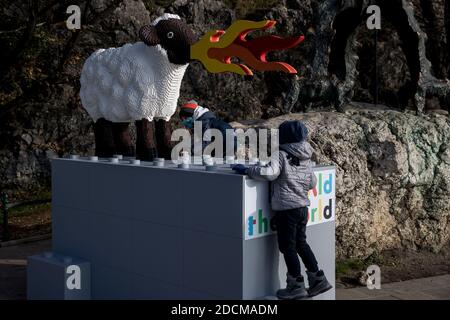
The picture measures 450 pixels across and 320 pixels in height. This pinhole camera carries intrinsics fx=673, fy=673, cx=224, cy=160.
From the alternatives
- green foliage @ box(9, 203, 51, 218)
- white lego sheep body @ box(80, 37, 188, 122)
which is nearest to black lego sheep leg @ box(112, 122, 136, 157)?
white lego sheep body @ box(80, 37, 188, 122)

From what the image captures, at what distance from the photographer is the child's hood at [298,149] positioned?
5105 millimetres

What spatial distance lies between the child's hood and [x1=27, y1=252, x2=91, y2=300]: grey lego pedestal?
7.97ft

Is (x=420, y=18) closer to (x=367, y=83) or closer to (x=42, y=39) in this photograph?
(x=367, y=83)

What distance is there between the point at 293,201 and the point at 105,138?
8.10 feet

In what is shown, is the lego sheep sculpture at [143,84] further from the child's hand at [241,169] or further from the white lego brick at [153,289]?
the child's hand at [241,169]

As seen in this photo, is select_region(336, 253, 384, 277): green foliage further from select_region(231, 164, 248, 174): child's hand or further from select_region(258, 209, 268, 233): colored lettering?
select_region(231, 164, 248, 174): child's hand

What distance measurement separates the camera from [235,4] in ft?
56.0

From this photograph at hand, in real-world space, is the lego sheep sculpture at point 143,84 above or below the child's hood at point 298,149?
above

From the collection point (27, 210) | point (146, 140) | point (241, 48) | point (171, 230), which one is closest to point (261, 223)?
point (171, 230)

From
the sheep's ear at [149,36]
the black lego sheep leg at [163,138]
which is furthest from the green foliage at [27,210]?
the sheep's ear at [149,36]

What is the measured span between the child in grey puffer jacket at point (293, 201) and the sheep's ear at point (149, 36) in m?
1.67

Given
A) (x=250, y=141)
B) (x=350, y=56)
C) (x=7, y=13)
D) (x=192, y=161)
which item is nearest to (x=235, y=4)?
(x=7, y=13)

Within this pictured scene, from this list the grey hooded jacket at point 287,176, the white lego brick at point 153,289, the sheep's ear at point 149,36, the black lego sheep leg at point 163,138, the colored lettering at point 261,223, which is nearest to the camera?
the grey hooded jacket at point 287,176

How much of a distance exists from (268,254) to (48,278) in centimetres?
242
